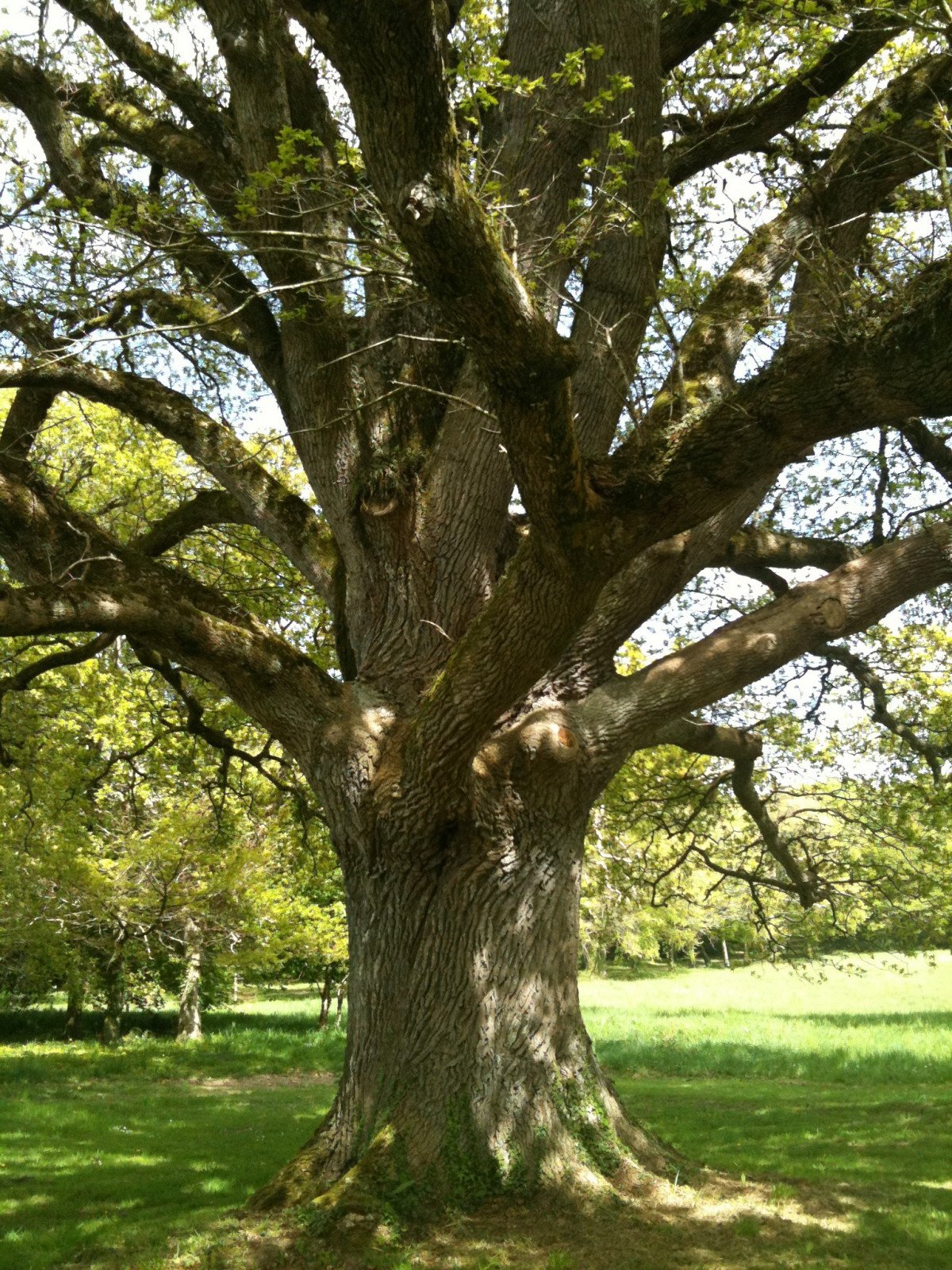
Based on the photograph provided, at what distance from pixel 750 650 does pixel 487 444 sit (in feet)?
7.55

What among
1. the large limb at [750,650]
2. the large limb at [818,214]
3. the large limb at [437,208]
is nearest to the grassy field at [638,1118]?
the large limb at [750,650]

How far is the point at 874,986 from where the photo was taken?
39344 millimetres

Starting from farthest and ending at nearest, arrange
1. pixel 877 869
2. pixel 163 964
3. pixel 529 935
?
pixel 163 964
pixel 877 869
pixel 529 935

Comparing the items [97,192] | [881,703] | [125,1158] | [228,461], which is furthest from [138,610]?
[881,703]

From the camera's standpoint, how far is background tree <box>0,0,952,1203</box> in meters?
4.64

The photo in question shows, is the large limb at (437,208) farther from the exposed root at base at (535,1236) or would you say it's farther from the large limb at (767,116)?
the exposed root at base at (535,1236)

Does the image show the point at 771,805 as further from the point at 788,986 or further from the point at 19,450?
the point at 788,986

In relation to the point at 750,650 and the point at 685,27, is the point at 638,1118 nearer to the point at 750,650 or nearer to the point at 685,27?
the point at 750,650

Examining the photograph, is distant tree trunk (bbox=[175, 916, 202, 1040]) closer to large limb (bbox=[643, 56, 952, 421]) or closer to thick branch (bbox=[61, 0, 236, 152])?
thick branch (bbox=[61, 0, 236, 152])

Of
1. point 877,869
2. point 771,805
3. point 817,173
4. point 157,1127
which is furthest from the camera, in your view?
point 771,805

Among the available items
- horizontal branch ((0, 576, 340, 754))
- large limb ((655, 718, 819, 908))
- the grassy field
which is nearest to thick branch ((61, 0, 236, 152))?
horizontal branch ((0, 576, 340, 754))

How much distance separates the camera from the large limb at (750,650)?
653 centimetres

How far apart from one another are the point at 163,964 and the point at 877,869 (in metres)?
17.4

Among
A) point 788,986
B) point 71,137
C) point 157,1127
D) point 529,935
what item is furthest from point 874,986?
point 71,137
